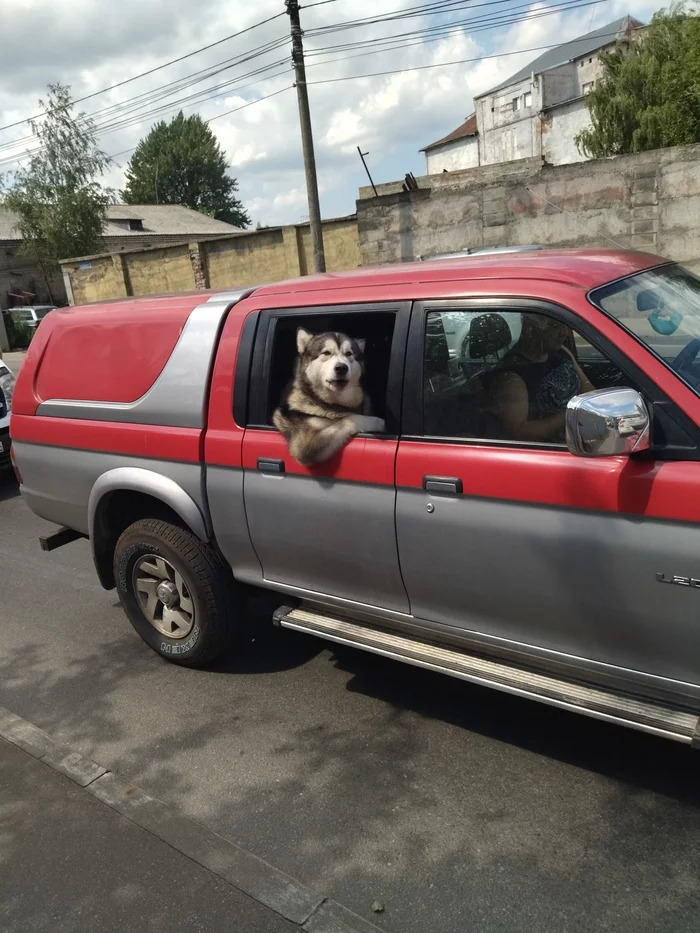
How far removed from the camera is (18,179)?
39.1 meters

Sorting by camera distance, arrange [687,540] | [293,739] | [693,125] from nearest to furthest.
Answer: [687,540] → [293,739] → [693,125]

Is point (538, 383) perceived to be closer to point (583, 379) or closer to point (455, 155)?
point (583, 379)

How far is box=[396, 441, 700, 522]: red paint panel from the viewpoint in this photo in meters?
2.35


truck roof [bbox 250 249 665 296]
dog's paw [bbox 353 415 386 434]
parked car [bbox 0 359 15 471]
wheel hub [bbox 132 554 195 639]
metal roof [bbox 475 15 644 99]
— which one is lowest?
wheel hub [bbox 132 554 195 639]

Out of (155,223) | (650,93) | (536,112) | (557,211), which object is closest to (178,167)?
(155,223)

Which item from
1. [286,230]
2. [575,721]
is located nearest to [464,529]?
[575,721]

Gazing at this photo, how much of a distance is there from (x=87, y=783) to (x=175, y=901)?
2.88 feet

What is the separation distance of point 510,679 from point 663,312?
1.58m

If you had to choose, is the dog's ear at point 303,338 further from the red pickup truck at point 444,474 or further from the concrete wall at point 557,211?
Answer: the concrete wall at point 557,211

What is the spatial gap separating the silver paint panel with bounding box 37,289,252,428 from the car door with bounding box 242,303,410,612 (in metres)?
0.30

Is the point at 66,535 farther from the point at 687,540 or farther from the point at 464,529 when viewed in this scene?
the point at 687,540

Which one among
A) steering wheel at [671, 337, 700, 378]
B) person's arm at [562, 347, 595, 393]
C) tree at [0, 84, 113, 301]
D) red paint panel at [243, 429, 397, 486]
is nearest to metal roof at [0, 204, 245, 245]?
tree at [0, 84, 113, 301]

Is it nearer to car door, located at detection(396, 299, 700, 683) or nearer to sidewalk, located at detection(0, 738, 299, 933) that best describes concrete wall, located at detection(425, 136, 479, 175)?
car door, located at detection(396, 299, 700, 683)

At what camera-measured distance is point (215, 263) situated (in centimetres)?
1953
